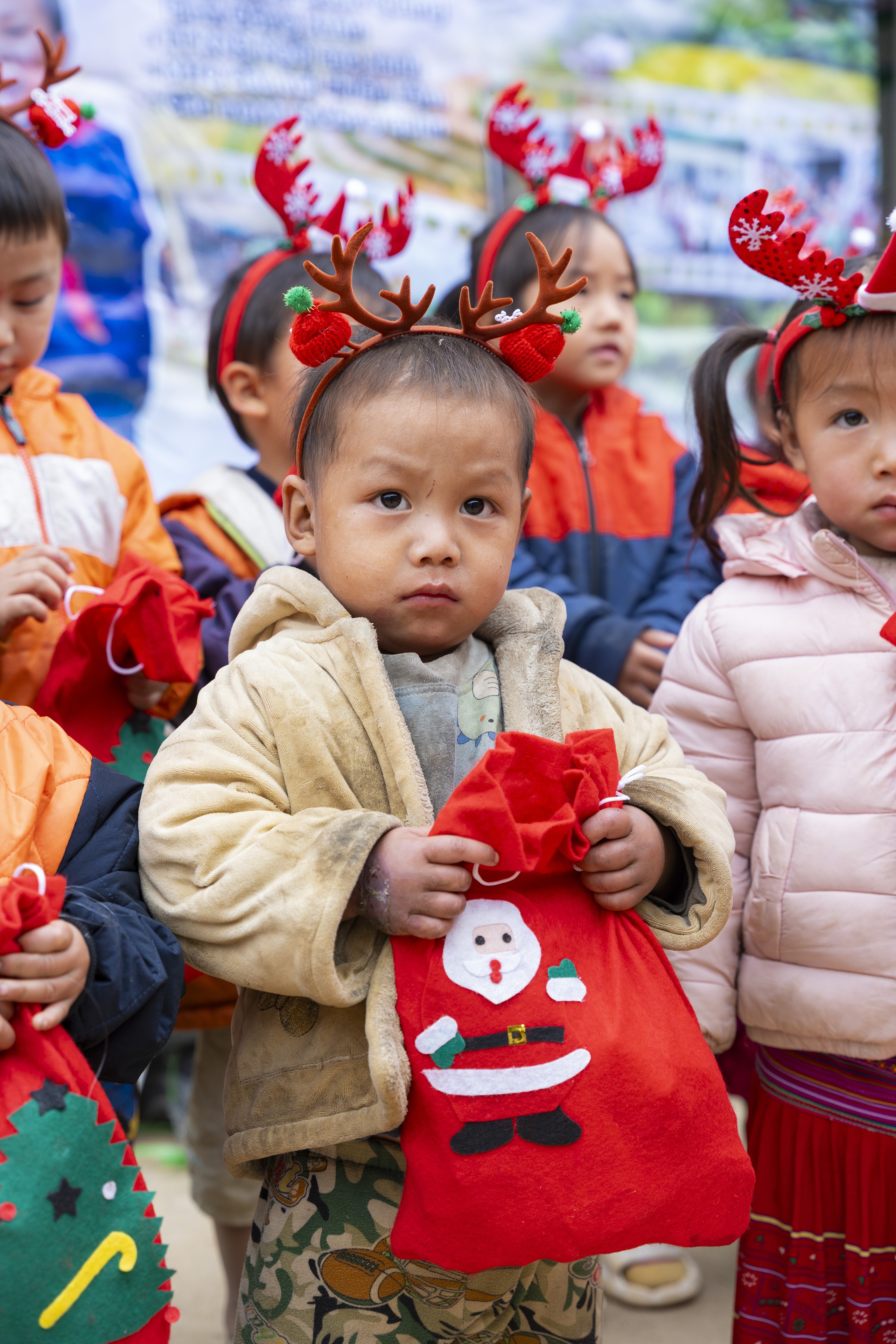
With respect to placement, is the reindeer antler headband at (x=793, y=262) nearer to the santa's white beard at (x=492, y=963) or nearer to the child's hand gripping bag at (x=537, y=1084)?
the child's hand gripping bag at (x=537, y=1084)

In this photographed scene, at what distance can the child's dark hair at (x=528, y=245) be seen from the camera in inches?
113

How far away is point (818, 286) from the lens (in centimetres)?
191

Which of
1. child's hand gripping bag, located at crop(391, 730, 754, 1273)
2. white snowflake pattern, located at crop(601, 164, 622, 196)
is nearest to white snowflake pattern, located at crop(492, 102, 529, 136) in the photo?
white snowflake pattern, located at crop(601, 164, 622, 196)

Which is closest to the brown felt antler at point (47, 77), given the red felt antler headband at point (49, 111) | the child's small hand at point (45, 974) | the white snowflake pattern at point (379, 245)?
the red felt antler headband at point (49, 111)

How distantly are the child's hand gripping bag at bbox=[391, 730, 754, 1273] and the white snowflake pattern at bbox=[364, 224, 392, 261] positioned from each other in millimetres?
1856

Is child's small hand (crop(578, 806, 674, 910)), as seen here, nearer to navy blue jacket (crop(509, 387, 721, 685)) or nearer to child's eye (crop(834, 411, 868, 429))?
child's eye (crop(834, 411, 868, 429))

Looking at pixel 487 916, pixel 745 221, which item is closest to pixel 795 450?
pixel 745 221

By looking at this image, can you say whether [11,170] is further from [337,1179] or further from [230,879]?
[337,1179]

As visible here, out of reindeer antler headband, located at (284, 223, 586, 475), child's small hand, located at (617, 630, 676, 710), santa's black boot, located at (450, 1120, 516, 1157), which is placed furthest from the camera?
child's small hand, located at (617, 630, 676, 710)

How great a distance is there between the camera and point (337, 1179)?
5.04ft

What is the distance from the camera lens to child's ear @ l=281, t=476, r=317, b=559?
1.73 m

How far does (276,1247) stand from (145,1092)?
2086 mm

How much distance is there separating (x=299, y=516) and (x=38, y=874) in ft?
2.14

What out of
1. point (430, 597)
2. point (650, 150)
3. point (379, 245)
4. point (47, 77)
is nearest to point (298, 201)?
point (379, 245)
